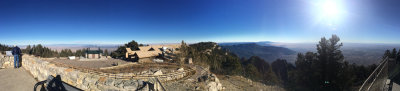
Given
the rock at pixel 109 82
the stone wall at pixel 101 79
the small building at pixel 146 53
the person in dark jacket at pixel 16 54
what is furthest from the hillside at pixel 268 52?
the person in dark jacket at pixel 16 54

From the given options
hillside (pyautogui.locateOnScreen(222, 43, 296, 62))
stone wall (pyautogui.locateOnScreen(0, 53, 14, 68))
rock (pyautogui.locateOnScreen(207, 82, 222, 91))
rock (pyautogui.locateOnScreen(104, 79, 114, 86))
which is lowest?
hillside (pyautogui.locateOnScreen(222, 43, 296, 62))

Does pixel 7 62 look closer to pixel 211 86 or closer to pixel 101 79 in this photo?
pixel 101 79

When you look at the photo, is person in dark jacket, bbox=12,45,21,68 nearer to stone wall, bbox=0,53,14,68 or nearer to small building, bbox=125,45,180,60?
stone wall, bbox=0,53,14,68

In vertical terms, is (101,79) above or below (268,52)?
above

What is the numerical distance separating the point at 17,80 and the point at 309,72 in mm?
27776

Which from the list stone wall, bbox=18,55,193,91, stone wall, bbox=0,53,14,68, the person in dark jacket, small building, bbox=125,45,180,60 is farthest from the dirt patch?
stone wall, bbox=0,53,14,68

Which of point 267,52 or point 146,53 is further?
point 267,52

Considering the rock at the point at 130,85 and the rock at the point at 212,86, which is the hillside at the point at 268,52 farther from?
the rock at the point at 130,85

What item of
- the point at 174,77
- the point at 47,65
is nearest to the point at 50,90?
the point at 47,65

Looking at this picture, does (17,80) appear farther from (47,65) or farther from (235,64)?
(235,64)

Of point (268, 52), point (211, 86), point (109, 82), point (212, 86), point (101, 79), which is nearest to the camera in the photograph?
point (109, 82)

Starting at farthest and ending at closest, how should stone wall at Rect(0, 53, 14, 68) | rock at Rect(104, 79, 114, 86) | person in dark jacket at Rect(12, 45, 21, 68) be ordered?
1. stone wall at Rect(0, 53, 14, 68)
2. person in dark jacket at Rect(12, 45, 21, 68)
3. rock at Rect(104, 79, 114, 86)

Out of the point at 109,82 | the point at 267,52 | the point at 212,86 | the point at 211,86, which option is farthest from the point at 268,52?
the point at 109,82

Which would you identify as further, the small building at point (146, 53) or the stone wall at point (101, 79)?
the small building at point (146, 53)
